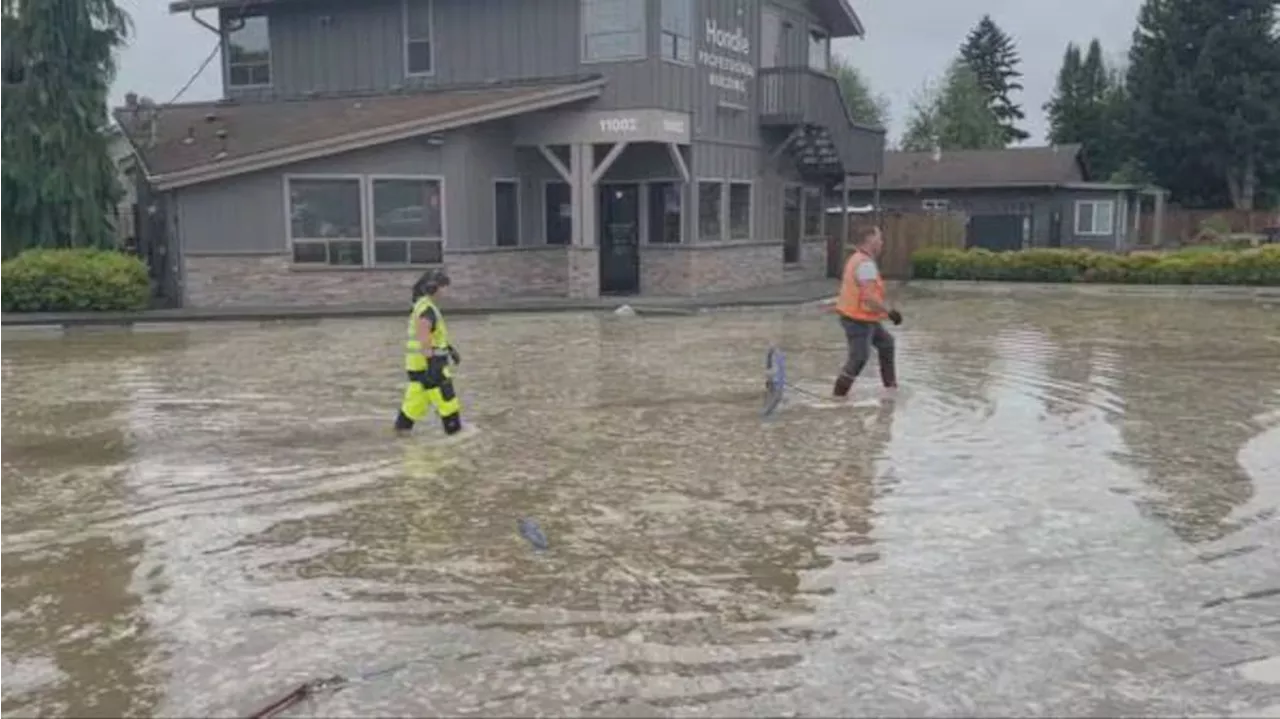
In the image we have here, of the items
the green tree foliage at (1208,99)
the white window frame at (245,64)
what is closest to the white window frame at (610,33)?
the white window frame at (245,64)

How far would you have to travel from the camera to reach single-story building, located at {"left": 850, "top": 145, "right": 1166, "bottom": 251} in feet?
123

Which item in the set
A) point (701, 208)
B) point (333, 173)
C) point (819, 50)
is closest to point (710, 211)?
point (701, 208)

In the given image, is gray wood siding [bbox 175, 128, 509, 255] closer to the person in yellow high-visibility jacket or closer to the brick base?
the brick base

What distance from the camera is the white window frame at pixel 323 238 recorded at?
68.3 ft

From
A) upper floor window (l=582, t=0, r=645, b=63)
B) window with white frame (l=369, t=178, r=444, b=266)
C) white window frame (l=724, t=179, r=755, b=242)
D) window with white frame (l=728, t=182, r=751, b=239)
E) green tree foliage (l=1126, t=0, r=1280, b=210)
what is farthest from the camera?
green tree foliage (l=1126, t=0, r=1280, b=210)

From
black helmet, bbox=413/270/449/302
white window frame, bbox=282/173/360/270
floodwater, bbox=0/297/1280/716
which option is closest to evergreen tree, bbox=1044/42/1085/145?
white window frame, bbox=282/173/360/270

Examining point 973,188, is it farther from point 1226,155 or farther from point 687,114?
point 687,114

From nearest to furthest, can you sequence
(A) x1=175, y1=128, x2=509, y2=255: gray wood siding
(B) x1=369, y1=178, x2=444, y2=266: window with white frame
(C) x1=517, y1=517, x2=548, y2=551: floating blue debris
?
(C) x1=517, y1=517, x2=548, y2=551: floating blue debris → (A) x1=175, y1=128, x2=509, y2=255: gray wood siding → (B) x1=369, y1=178, x2=444, y2=266: window with white frame

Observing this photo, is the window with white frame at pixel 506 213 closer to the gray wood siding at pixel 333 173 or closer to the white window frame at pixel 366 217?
the gray wood siding at pixel 333 173

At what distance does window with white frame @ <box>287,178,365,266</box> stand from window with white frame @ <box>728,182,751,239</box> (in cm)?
738

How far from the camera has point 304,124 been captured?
22.5 m

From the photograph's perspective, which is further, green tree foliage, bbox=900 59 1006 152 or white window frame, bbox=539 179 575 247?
green tree foliage, bbox=900 59 1006 152

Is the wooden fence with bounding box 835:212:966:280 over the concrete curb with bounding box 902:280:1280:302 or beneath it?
over

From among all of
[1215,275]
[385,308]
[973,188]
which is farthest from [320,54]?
[973,188]
